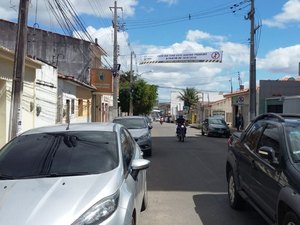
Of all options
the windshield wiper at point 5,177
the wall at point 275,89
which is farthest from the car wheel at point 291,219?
the wall at point 275,89

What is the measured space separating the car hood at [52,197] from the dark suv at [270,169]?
1.81m

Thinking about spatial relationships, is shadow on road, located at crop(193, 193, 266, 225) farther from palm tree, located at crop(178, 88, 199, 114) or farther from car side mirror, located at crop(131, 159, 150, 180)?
palm tree, located at crop(178, 88, 199, 114)

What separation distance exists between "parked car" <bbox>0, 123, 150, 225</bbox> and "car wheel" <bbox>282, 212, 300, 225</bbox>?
5.37 ft

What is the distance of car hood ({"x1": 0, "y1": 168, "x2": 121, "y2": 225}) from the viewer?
4145 millimetres

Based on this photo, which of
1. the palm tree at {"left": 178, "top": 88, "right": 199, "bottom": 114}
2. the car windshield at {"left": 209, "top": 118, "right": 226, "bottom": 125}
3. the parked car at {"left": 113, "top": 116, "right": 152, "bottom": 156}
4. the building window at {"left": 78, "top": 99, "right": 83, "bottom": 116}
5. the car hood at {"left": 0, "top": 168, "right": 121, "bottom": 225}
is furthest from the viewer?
the palm tree at {"left": 178, "top": 88, "right": 199, "bottom": 114}

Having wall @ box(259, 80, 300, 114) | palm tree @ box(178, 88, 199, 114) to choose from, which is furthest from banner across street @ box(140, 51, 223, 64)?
palm tree @ box(178, 88, 199, 114)

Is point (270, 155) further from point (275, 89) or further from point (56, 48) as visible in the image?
point (275, 89)

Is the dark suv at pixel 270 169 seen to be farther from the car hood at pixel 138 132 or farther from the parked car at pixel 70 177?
the car hood at pixel 138 132

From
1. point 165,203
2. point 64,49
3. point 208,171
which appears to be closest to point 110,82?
point 64,49

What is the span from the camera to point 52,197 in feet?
14.7

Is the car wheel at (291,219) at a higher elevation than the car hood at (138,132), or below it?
below

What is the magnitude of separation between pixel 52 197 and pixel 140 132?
13215mm

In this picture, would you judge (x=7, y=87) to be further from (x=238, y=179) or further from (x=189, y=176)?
(x=238, y=179)

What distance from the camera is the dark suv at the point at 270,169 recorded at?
5.07m
